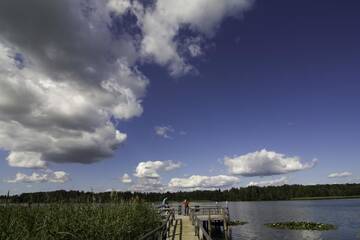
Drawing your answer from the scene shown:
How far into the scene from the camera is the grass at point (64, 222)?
6573 mm

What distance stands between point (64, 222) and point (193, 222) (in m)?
17.1

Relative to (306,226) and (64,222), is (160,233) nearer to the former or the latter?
(64,222)

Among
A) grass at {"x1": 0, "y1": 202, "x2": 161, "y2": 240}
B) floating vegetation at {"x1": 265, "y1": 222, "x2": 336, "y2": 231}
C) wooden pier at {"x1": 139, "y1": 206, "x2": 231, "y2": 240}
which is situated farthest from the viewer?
floating vegetation at {"x1": 265, "y1": 222, "x2": 336, "y2": 231}

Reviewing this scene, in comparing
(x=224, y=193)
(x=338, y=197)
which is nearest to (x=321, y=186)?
(x=338, y=197)

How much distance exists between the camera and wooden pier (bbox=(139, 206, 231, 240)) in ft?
61.1

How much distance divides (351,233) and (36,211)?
37.6m

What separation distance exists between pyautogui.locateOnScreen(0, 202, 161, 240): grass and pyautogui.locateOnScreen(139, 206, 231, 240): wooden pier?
425 centimetres

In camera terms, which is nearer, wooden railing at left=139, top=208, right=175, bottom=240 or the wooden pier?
wooden railing at left=139, top=208, right=175, bottom=240

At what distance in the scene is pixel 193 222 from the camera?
24.0 m

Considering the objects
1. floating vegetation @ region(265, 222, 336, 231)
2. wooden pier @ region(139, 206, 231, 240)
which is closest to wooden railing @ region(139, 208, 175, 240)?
wooden pier @ region(139, 206, 231, 240)

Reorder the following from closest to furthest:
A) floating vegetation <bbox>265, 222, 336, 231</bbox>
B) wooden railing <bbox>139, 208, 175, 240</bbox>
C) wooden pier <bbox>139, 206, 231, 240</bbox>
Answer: wooden railing <bbox>139, 208, 175, 240</bbox> < wooden pier <bbox>139, 206, 231, 240</bbox> < floating vegetation <bbox>265, 222, 336, 231</bbox>

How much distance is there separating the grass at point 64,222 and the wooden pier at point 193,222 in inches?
167

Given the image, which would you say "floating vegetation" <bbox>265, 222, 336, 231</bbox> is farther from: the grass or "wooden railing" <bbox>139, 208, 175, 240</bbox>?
the grass

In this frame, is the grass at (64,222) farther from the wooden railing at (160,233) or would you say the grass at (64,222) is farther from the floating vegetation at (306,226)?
the floating vegetation at (306,226)
